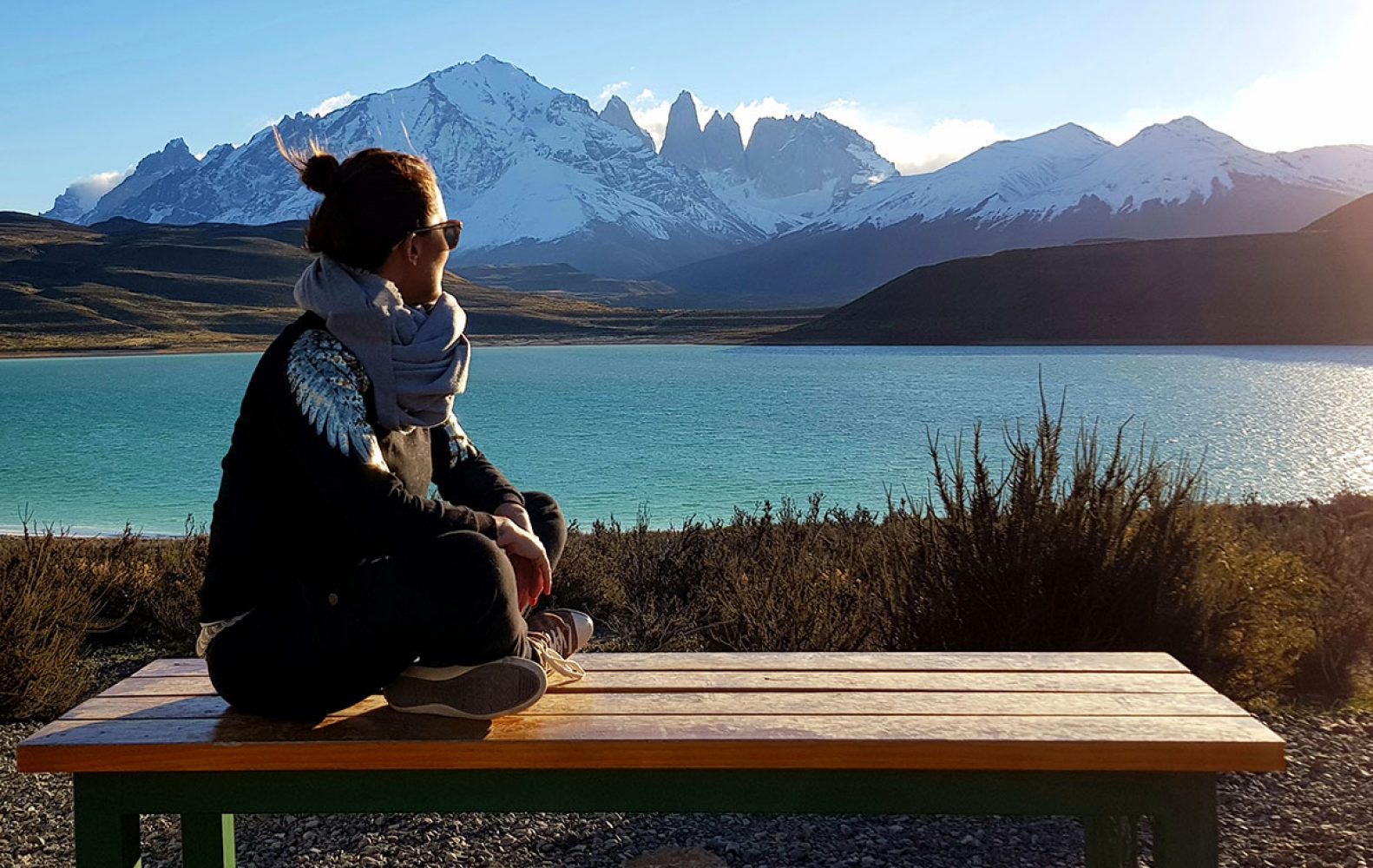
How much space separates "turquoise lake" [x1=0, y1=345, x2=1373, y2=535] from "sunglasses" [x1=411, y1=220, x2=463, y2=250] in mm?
3602

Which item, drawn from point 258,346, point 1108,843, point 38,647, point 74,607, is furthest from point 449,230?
point 258,346

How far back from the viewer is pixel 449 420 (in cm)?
221

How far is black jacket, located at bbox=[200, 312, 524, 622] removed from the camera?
5.89 ft

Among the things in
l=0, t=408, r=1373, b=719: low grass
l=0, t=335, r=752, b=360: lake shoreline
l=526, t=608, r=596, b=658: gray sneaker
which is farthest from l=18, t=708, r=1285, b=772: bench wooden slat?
l=0, t=335, r=752, b=360: lake shoreline

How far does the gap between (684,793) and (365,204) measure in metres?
1.04

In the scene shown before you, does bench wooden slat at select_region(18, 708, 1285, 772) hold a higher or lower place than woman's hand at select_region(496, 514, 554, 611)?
lower

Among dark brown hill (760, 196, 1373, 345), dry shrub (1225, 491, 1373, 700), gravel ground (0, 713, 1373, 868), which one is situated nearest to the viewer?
gravel ground (0, 713, 1373, 868)

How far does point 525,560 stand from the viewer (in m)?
2.02

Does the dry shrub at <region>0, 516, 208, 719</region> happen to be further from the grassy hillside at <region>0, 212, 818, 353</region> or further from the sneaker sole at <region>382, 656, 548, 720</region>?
the grassy hillside at <region>0, 212, 818, 353</region>

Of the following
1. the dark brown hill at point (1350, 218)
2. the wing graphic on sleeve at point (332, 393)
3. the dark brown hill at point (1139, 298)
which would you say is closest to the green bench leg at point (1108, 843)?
the wing graphic on sleeve at point (332, 393)

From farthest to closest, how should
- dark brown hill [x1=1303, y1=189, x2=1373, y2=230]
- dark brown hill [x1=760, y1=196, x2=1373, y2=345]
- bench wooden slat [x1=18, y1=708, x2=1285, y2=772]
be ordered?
dark brown hill [x1=1303, y1=189, x2=1373, y2=230] → dark brown hill [x1=760, y1=196, x2=1373, y2=345] → bench wooden slat [x1=18, y1=708, x2=1285, y2=772]

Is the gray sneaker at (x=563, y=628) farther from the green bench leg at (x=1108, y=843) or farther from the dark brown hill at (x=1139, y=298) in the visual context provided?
the dark brown hill at (x=1139, y=298)

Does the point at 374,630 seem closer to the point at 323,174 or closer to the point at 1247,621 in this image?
the point at 323,174

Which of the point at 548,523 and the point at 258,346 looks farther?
the point at 258,346
